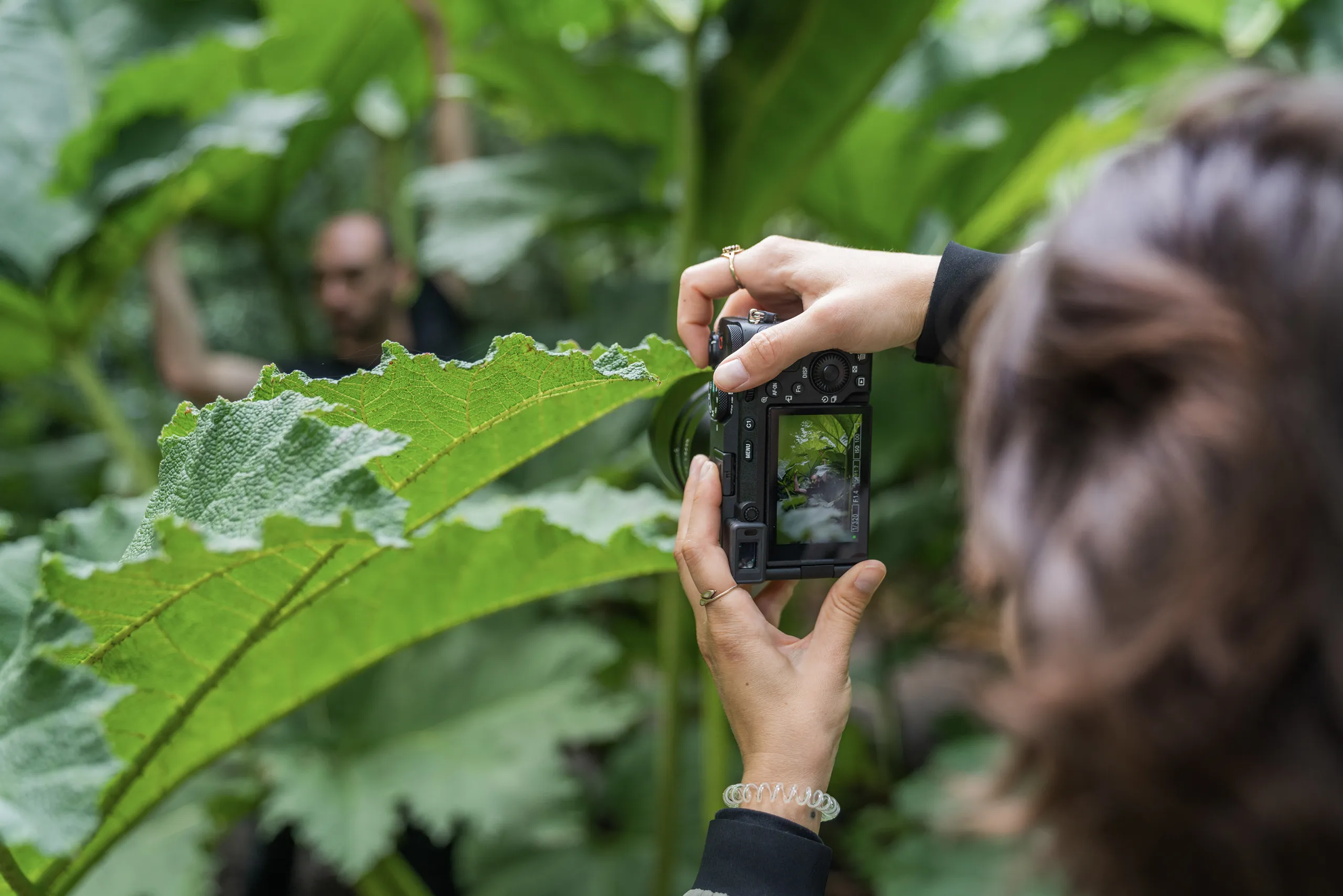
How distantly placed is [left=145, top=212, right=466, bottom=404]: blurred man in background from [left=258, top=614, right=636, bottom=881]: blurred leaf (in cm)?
59

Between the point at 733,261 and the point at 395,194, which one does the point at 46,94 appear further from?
the point at 733,261

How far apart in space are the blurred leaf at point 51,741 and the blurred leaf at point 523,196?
3.33 feet

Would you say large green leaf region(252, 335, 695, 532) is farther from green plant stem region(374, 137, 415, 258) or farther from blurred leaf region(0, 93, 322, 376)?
green plant stem region(374, 137, 415, 258)

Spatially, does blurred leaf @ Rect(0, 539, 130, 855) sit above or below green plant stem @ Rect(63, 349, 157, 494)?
below

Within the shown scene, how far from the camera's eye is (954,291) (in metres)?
0.75

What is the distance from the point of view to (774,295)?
31.5 inches

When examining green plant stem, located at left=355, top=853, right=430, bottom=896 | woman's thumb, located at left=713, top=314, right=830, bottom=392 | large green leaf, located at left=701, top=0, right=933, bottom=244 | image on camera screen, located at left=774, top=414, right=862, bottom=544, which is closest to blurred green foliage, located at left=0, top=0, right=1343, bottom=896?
large green leaf, located at left=701, top=0, right=933, bottom=244

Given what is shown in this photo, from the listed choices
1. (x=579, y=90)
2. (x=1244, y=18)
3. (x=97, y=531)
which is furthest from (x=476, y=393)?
(x=1244, y=18)

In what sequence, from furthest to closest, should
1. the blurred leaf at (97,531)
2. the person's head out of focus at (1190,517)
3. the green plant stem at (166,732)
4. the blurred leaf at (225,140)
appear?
the blurred leaf at (225,140), the blurred leaf at (97,531), the green plant stem at (166,732), the person's head out of focus at (1190,517)

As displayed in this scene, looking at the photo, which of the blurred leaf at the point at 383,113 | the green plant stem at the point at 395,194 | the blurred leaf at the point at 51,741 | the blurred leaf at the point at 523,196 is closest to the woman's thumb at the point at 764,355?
the blurred leaf at the point at 51,741

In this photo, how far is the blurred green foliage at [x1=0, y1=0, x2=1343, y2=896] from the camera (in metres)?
1.37

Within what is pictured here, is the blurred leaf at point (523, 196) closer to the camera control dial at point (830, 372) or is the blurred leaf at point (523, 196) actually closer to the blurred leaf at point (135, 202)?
the blurred leaf at point (135, 202)

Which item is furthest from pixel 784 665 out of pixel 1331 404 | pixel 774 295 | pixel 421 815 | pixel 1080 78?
pixel 1080 78

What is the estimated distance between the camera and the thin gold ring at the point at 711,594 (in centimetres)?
70
